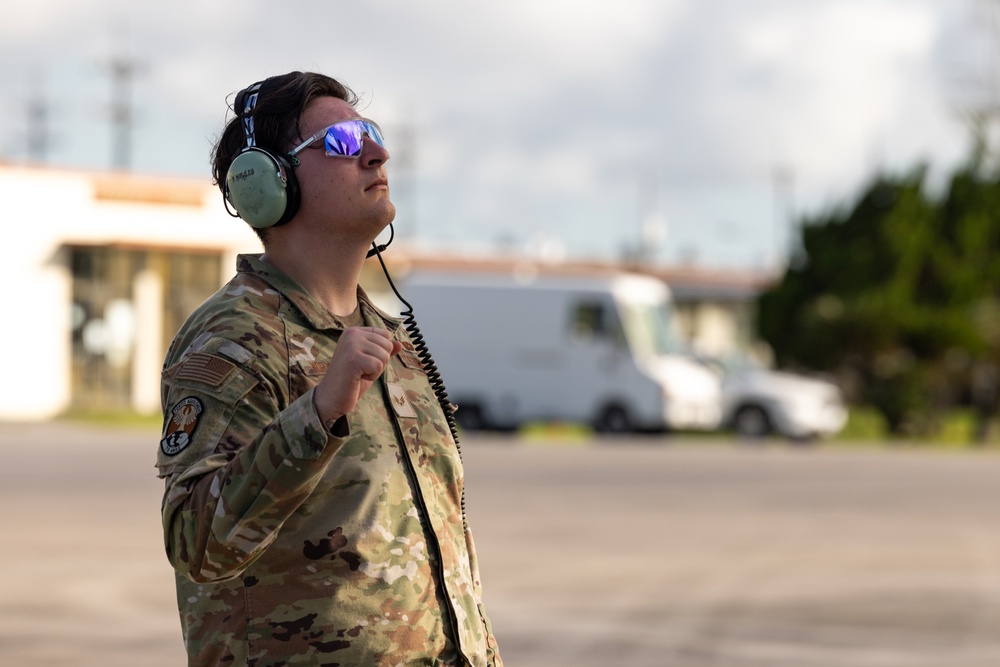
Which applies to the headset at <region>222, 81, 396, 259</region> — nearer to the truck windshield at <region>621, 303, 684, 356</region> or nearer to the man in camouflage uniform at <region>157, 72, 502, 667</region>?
the man in camouflage uniform at <region>157, 72, 502, 667</region>

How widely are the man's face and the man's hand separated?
43 cm

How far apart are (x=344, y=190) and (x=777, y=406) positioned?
29377 mm

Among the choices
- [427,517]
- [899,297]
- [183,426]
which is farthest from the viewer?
[899,297]

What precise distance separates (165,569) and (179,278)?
117 feet

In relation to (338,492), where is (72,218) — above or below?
above

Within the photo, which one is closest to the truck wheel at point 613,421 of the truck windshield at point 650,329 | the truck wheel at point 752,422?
the truck windshield at point 650,329

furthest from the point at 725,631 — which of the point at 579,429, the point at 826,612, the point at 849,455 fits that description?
the point at 579,429

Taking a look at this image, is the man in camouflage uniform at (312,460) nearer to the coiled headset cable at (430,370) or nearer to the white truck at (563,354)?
the coiled headset cable at (430,370)

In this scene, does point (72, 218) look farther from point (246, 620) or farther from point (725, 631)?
point (246, 620)

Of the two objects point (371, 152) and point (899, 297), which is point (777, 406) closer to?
point (899, 297)

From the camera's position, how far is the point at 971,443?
3331 cm

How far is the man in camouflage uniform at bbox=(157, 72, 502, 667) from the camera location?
2.63 metres

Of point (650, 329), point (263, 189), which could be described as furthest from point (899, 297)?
point (263, 189)

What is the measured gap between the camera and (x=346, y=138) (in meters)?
3.04
